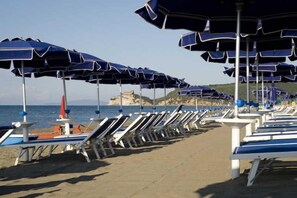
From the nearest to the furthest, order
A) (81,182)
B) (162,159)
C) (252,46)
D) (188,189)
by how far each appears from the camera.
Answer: (188,189)
(81,182)
(162,159)
(252,46)

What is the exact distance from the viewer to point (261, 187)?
4.44 m

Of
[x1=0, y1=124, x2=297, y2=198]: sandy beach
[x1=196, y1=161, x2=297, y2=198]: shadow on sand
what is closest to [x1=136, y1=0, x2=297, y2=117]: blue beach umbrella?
[x1=196, y1=161, x2=297, y2=198]: shadow on sand

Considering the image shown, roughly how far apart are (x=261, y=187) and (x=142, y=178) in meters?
1.51

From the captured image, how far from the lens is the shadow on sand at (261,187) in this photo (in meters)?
4.14

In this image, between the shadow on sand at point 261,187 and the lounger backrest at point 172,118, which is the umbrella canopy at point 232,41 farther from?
the lounger backrest at point 172,118

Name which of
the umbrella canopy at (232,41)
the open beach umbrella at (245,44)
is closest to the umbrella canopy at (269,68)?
the open beach umbrella at (245,44)

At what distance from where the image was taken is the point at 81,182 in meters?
5.25

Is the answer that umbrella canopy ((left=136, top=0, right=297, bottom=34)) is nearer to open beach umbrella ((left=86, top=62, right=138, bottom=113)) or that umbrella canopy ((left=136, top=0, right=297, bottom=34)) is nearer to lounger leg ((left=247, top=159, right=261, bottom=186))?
lounger leg ((left=247, top=159, right=261, bottom=186))

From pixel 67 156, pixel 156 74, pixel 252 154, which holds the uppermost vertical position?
pixel 156 74

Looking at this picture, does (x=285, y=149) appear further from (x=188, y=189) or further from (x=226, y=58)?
(x=226, y=58)

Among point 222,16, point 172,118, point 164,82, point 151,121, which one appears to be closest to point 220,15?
point 222,16

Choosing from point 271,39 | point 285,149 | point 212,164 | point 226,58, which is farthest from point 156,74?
point 285,149

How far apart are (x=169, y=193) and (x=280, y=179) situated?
127 cm

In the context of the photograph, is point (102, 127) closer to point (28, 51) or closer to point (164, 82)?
point (28, 51)
